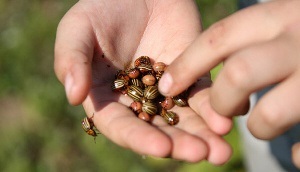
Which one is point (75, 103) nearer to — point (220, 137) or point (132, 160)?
point (220, 137)

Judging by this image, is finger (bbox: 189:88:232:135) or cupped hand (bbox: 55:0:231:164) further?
finger (bbox: 189:88:232:135)

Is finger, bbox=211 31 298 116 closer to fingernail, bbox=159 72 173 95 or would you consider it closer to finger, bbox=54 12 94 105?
fingernail, bbox=159 72 173 95

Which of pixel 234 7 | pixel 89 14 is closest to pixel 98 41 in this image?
pixel 89 14

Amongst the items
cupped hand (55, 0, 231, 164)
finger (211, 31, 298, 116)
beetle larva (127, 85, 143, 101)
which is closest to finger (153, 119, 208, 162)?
cupped hand (55, 0, 231, 164)

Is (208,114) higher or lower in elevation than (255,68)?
lower

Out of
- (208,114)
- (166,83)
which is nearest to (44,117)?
(166,83)

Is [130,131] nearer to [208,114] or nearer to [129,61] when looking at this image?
[208,114]

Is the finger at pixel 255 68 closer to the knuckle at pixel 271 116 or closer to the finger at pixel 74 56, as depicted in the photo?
the knuckle at pixel 271 116
